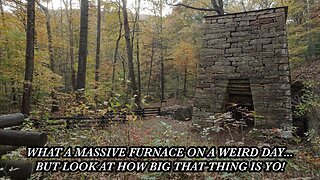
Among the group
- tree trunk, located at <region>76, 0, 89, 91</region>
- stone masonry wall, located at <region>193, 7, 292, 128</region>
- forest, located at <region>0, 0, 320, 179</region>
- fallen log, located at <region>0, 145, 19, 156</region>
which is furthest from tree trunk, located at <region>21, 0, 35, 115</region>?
stone masonry wall, located at <region>193, 7, 292, 128</region>

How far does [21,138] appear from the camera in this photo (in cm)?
293

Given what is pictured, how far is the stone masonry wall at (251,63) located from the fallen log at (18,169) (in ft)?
18.5

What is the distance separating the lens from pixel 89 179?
3113 millimetres

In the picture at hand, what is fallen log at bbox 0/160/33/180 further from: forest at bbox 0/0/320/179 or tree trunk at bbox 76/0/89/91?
tree trunk at bbox 76/0/89/91

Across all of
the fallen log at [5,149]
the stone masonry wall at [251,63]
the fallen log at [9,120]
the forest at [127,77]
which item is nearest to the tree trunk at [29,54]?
the forest at [127,77]

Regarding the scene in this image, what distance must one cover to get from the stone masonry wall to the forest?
59 cm

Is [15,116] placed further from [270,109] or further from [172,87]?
[172,87]

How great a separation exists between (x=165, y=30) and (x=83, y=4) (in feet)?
53.0

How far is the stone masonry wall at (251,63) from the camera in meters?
6.72

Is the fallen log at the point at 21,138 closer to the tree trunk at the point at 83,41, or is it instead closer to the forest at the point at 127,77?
the forest at the point at 127,77

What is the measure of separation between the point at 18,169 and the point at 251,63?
6.49 metres

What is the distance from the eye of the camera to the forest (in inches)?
172

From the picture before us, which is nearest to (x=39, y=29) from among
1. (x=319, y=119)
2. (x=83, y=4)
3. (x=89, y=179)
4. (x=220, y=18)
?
(x=83, y=4)

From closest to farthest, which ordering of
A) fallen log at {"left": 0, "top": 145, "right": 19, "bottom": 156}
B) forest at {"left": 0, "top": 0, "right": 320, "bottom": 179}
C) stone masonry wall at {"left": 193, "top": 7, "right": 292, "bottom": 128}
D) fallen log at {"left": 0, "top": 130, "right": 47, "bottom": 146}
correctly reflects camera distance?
1. fallen log at {"left": 0, "top": 130, "right": 47, "bottom": 146}
2. fallen log at {"left": 0, "top": 145, "right": 19, "bottom": 156}
3. forest at {"left": 0, "top": 0, "right": 320, "bottom": 179}
4. stone masonry wall at {"left": 193, "top": 7, "right": 292, "bottom": 128}
